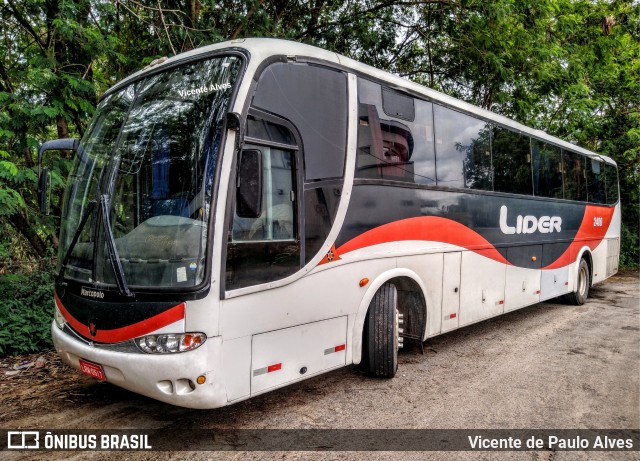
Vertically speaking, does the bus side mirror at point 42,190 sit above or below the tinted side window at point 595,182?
below

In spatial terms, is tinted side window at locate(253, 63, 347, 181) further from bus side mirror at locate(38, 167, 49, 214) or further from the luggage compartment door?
bus side mirror at locate(38, 167, 49, 214)

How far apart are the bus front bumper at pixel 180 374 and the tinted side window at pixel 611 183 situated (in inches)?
449

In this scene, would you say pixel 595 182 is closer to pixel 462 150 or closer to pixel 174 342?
pixel 462 150

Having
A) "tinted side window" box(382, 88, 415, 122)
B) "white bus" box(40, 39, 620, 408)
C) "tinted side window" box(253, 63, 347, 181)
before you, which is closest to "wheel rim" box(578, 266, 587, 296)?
"white bus" box(40, 39, 620, 408)

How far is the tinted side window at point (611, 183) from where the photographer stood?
11.5 metres

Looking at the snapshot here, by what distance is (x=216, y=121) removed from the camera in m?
3.62

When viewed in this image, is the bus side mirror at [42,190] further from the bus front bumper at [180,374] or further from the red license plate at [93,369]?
the bus front bumper at [180,374]

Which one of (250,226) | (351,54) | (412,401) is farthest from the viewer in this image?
(351,54)

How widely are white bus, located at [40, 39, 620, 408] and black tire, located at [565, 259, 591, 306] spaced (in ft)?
17.9

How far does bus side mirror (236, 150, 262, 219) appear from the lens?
11.2ft

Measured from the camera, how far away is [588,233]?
1018 centimetres

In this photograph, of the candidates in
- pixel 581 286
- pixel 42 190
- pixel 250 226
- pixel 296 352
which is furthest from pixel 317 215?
pixel 581 286

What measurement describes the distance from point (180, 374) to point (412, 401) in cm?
232

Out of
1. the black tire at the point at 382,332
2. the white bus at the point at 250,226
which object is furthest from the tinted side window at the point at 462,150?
the black tire at the point at 382,332
